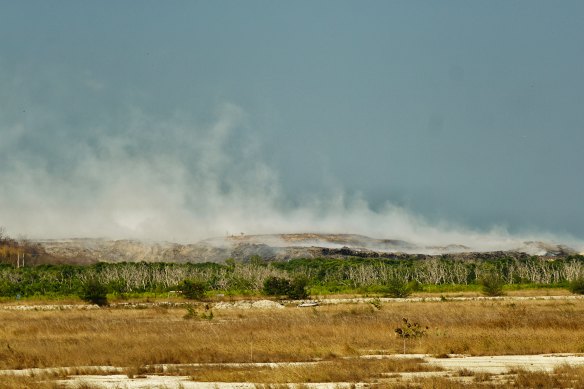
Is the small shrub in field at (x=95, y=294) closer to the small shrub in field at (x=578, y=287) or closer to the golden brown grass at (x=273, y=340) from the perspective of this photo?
the golden brown grass at (x=273, y=340)

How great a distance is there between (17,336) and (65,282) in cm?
8852

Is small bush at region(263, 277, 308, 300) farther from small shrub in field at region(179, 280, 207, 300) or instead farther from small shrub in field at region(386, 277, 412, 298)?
small shrub in field at region(386, 277, 412, 298)

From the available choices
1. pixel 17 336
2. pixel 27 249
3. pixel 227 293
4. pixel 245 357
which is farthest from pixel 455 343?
pixel 27 249

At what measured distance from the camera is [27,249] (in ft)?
598

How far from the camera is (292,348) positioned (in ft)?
99.0

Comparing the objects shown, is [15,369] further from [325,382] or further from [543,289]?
[543,289]

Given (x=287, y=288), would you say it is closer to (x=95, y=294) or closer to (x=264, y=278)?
(x=95, y=294)

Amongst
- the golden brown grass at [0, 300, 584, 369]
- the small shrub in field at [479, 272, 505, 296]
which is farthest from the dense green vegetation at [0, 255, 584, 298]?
the golden brown grass at [0, 300, 584, 369]

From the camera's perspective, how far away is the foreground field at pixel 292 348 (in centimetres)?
2219

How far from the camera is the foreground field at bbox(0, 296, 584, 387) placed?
2219 cm

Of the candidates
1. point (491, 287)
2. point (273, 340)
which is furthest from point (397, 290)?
point (273, 340)

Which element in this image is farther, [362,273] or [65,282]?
[362,273]

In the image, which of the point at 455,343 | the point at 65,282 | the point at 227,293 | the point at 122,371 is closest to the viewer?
the point at 122,371

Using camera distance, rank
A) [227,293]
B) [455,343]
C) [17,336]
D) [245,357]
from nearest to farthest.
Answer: [245,357] → [455,343] → [17,336] → [227,293]
